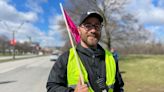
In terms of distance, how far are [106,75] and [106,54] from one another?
0.22 metres

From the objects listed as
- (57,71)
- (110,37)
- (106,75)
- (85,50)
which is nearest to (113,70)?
(106,75)

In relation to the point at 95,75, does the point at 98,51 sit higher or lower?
higher

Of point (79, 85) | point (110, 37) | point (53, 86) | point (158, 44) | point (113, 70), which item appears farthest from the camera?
point (158, 44)

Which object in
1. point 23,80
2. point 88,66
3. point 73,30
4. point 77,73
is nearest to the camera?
point 77,73

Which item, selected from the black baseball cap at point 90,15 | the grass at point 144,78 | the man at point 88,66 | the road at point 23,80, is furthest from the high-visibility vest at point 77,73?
the road at point 23,80

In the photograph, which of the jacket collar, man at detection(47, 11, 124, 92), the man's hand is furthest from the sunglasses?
the man's hand

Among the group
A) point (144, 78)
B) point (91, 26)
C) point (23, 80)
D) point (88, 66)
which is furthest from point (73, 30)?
point (144, 78)

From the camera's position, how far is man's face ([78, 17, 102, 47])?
2.98 m

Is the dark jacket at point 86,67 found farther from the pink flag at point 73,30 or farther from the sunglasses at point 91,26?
the pink flag at point 73,30

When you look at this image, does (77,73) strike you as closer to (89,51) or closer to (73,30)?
(89,51)

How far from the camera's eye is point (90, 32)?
2992 millimetres

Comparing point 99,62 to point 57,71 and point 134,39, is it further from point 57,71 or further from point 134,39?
point 134,39

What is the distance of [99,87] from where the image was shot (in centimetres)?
292

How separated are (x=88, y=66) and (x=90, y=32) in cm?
29
